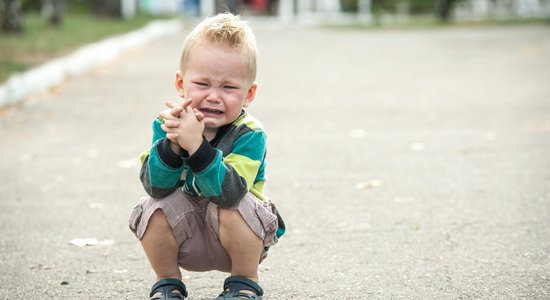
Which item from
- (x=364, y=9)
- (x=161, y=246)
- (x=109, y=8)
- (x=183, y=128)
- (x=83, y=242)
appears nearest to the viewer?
(x=183, y=128)

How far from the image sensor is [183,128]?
2811 millimetres

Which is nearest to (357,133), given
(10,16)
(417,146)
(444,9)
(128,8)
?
(417,146)

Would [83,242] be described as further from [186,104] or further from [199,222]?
[186,104]

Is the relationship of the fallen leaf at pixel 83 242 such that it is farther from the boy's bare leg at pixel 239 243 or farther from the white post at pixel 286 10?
the white post at pixel 286 10

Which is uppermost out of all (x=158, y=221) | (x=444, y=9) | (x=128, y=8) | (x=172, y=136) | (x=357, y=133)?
(x=172, y=136)

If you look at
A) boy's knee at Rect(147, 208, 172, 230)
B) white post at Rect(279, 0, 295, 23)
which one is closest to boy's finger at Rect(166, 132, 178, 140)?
boy's knee at Rect(147, 208, 172, 230)

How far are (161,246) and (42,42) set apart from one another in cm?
1273

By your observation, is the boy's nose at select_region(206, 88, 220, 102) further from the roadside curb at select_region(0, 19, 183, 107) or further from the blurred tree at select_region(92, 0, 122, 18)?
the blurred tree at select_region(92, 0, 122, 18)

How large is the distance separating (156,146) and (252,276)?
2.04 feet

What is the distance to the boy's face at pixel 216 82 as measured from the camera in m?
3.01

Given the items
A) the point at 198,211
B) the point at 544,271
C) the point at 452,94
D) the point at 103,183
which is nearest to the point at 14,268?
the point at 198,211

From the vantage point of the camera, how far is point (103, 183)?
5.95m

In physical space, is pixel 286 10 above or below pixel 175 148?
below

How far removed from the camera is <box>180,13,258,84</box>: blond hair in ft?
9.86
